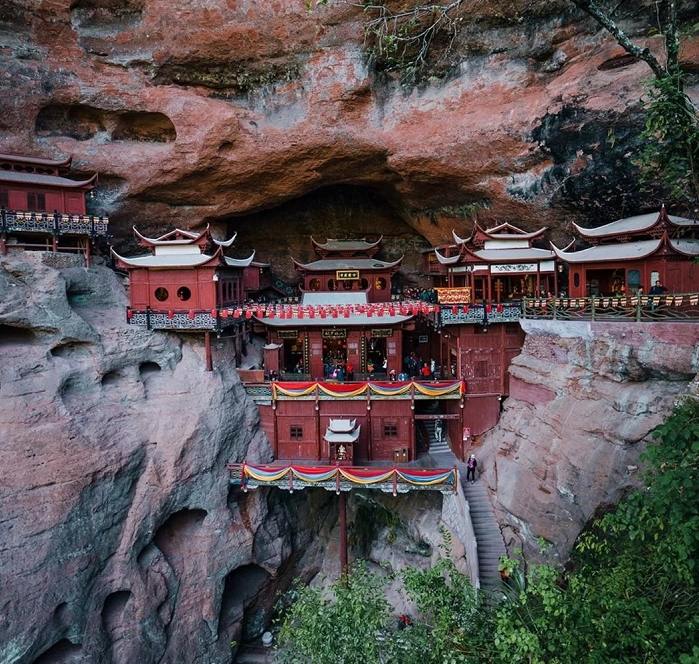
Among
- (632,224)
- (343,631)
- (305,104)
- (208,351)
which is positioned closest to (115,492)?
(208,351)

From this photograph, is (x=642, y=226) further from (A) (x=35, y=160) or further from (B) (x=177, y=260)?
(A) (x=35, y=160)

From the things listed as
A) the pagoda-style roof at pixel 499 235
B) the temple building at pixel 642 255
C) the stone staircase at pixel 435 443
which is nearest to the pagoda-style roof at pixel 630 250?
the temple building at pixel 642 255

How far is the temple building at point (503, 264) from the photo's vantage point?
2439 centimetres

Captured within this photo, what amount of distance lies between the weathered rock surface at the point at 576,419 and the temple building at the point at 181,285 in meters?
15.1

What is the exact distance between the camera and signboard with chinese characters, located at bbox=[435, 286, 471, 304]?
23297 mm

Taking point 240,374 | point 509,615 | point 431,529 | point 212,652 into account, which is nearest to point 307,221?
point 240,374

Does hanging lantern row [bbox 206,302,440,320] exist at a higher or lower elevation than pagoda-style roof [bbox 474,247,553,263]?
lower

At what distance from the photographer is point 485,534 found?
19.1 m

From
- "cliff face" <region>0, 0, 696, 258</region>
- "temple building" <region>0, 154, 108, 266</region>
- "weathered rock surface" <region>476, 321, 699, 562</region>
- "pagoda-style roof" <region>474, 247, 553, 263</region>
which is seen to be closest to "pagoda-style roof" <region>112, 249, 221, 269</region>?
"temple building" <region>0, 154, 108, 266</region>

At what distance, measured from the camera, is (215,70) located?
87.1 ft

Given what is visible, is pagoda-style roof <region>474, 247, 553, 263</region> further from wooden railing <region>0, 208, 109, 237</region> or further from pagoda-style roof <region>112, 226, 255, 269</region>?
wooden railing <region>0, 208, 109, 237</region>

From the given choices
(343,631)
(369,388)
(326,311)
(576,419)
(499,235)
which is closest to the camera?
(343,631)

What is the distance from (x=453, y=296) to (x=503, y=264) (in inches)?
144

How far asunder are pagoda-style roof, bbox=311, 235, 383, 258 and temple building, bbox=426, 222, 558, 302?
252 inches
